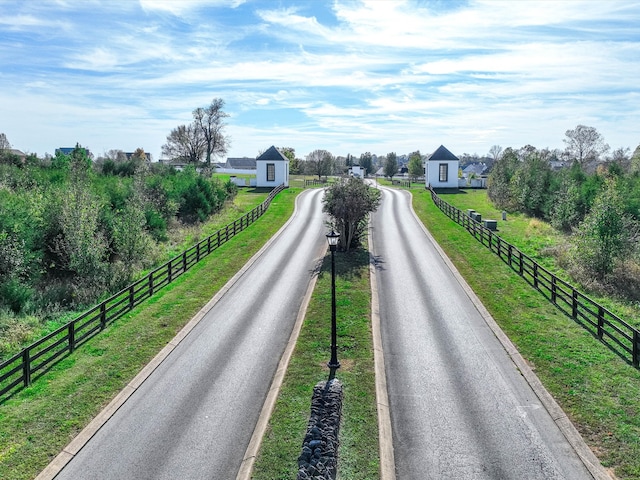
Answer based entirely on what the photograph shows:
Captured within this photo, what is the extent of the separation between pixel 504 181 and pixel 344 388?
46.8 m

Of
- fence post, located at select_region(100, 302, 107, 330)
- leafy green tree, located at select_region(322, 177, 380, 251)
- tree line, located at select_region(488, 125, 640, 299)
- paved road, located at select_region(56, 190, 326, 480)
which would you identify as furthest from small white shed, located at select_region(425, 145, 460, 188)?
fence post, located at select_region(100, 302, 107, 330)

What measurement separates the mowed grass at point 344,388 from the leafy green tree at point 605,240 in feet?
45.6

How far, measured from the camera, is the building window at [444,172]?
6981cm

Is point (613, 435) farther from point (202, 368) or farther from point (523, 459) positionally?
point (202, 368)

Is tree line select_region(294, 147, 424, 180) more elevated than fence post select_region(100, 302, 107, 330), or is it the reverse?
tree line select_region(294, 147, 424, 180)

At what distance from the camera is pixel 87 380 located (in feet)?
48.9

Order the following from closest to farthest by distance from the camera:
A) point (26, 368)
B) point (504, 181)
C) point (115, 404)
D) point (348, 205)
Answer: point (115, 404), point (26, 368), point (348, 205), point (504, 181)

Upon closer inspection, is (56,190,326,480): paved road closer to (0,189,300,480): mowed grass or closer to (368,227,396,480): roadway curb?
(0,189,300,480): mowed grass

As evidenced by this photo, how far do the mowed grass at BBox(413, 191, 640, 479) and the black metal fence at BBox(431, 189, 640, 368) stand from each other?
15.5 inches

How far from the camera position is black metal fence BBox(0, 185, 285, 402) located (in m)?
14.7

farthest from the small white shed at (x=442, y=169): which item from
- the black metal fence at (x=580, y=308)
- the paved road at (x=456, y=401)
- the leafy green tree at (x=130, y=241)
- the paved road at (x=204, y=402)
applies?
the paved road at (x=204, y=402)

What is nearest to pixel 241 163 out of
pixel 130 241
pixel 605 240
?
pixel 130 241

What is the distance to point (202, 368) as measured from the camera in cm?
1617

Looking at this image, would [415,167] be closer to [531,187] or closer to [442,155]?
[442,155]
